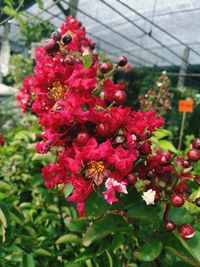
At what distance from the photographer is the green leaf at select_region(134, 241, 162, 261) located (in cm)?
82

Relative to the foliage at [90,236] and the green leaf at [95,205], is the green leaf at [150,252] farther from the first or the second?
the green leaf at [95,205]

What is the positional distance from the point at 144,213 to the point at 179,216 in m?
0.08

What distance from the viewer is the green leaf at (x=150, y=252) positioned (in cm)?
82

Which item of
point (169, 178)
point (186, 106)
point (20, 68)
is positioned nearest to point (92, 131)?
point (169, 178)

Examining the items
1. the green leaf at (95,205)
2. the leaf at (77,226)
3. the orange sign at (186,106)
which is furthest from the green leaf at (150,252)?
the orange sign at (186,106)

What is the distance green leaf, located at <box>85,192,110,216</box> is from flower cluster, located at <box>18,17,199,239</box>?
17mm

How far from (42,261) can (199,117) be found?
781cm

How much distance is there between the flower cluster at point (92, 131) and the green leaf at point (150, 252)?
94 mm

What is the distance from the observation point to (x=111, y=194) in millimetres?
803

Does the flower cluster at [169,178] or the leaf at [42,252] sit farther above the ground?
the flower cluster at [169,178]

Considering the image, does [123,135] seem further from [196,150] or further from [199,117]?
[199,117]

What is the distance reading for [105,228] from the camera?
35.8 inches

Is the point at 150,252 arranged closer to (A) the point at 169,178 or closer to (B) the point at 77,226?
(A) the point at 169,178

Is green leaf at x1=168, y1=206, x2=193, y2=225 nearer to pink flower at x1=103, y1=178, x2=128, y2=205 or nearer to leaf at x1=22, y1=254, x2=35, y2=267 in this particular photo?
pink flower at x1=103, y1=178, x2=128, y2=205
